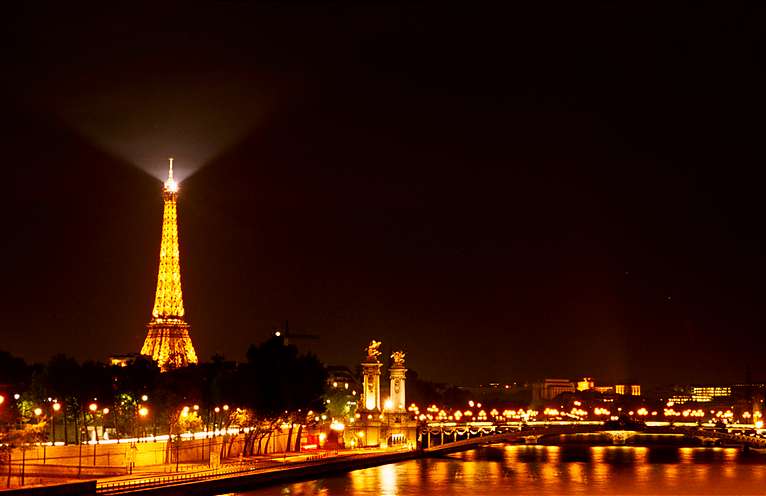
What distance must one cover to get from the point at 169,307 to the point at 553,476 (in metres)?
42.2

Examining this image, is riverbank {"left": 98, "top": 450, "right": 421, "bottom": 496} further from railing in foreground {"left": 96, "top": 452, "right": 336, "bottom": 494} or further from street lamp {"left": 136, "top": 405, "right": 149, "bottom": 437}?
street lamp {"left": 136, "top": 405, "right": 149, "bottom": 437}

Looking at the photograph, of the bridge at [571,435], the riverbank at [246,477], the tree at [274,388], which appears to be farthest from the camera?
the bridge at [571,435]

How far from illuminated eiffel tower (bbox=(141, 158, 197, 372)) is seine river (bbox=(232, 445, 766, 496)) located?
2628 centimetres

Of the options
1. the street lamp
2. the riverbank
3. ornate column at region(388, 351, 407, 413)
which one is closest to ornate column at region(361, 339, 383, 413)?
ornate column at region(388, 351, 407, 413)

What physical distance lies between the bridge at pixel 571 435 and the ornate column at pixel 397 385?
4.42 metres

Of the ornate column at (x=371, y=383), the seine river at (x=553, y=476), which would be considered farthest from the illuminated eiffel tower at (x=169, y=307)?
the seine river at (x=553, y=476)

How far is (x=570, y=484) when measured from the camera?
7406 cm

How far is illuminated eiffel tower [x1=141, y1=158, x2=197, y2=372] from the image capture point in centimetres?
10294

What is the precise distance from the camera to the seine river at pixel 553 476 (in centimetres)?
6731

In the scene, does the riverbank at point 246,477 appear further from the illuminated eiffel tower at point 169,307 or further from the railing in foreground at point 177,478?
the illuminated eiffel tower at point 169,307

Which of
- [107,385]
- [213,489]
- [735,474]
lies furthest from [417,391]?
[213,489]

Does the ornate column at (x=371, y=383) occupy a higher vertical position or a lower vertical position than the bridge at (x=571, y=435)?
higher

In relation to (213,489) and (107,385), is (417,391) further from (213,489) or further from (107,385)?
(213,489)

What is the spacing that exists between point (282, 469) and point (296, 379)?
14.2 metres
